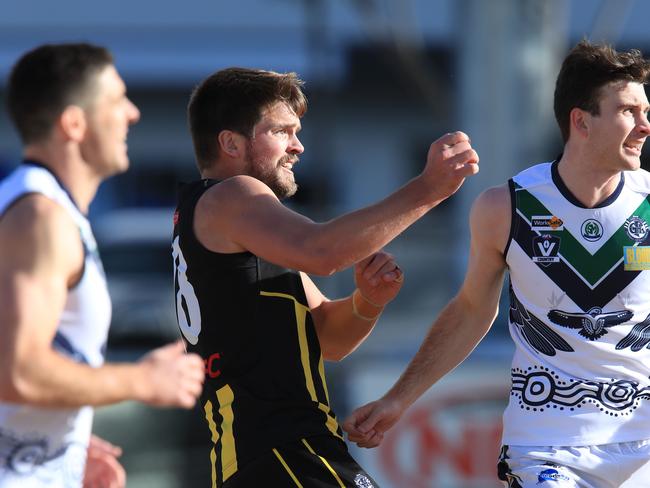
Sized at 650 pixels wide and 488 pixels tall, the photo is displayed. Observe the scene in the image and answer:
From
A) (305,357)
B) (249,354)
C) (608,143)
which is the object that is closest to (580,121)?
(608,143)

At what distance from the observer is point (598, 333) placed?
4496 millimetres

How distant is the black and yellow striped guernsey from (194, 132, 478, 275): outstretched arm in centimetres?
10

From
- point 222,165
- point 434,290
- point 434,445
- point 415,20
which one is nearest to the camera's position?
point 222,165

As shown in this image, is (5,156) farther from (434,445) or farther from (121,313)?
(434,445)

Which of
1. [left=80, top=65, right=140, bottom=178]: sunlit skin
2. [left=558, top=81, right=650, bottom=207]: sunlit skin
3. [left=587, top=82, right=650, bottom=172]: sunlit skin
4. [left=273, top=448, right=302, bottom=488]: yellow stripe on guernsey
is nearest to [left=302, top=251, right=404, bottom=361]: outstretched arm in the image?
[left=273, top=448, right=302, bottom=488]: yellow stripe on guernsey

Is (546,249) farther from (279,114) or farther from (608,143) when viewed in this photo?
(279,114)

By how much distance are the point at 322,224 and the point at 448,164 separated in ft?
1.51

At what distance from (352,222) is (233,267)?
507mm

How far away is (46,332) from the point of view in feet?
10.8

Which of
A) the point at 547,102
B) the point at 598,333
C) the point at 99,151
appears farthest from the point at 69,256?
the point at 547,102

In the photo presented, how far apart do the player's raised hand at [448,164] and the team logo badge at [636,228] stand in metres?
0.89

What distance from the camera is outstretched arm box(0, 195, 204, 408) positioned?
3.26 meters

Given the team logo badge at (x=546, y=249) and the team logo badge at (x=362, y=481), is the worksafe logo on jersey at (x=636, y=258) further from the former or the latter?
the team logo badge at (x=362, y=481)

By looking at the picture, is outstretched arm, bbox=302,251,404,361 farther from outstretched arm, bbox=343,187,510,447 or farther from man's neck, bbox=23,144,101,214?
man's neck, bbox=23,144,101,214
